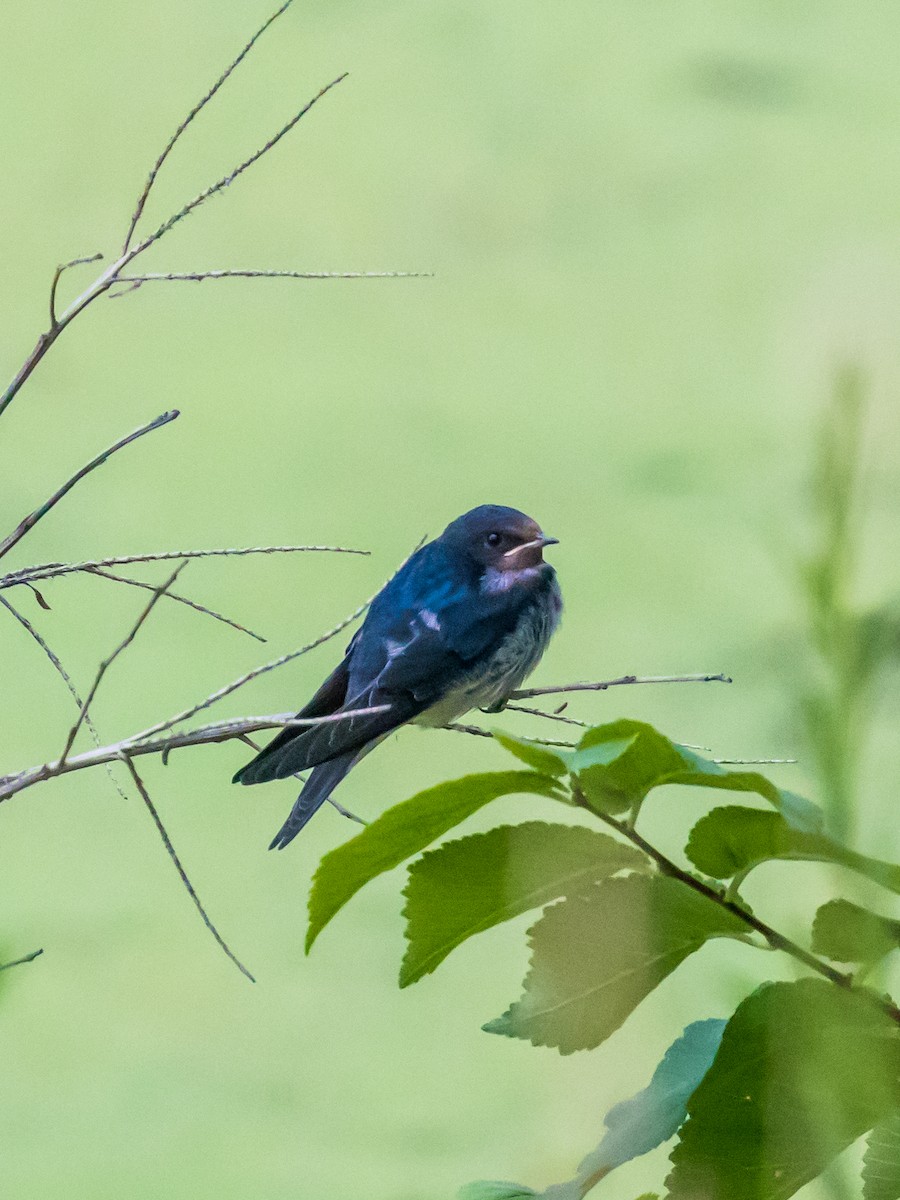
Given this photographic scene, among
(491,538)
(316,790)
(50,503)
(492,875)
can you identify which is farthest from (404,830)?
(491,538)

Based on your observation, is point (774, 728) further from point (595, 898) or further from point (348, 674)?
point (348, 674)

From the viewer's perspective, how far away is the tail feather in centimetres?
50

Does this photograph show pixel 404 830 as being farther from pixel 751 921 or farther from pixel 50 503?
pixel 50 503

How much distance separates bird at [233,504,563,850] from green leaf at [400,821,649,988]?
1.18ft

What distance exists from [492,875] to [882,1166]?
5 centimetres

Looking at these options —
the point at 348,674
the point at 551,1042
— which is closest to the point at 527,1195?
the point at 551,1042

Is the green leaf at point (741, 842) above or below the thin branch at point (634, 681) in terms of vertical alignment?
above

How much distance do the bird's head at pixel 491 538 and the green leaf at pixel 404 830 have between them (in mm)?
510

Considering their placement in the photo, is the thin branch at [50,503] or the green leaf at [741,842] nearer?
the green leaf at [741,842]

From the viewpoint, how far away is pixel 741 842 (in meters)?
0.15

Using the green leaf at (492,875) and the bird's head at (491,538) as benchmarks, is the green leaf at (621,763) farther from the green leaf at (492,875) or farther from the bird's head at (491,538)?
the bird's head at (491,538)

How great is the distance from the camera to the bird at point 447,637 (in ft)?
1.84

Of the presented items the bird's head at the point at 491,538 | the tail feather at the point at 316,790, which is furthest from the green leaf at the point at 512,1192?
the bird's head at the point at 491,538

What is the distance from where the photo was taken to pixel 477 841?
0.49ft
